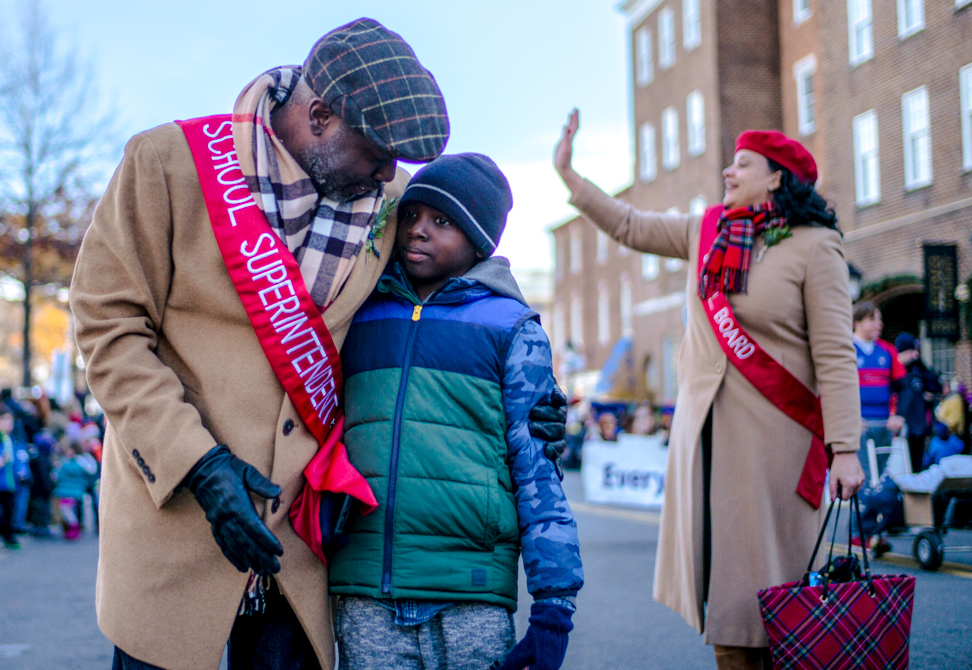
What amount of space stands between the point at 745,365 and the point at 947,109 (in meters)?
16.9

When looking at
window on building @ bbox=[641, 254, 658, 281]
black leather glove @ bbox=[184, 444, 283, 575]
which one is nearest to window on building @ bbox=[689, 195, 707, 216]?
window on building @ bbox=[641, 254, 658, 281]

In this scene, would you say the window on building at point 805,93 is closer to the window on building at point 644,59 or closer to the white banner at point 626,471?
the window on building at point 644,59

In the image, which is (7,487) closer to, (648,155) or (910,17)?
(910,17)

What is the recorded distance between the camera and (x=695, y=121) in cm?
2877

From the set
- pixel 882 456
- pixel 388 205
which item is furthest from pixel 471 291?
pixel 882 456

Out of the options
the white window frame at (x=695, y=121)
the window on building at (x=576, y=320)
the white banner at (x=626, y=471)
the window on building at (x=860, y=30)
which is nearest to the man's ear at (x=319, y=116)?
the white banner at (x=626, y=471)

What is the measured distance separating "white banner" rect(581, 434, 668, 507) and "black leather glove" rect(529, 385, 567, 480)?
10.5 metres

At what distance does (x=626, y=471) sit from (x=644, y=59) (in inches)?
910

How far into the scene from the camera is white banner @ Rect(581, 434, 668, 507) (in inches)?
496

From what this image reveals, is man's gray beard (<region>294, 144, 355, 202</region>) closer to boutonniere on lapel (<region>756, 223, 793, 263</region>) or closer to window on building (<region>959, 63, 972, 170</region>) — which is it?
boutonniere on lapel (<region>756, 223, 793, 263</region>)

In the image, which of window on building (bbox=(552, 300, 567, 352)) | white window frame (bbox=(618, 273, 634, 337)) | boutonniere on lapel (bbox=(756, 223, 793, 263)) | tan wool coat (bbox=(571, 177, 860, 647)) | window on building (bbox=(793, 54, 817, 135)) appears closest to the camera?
tan wool coat (bbox=(571, 177, 860, 647))

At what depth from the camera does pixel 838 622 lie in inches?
103

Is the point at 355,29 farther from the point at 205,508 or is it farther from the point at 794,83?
the point at 794,83

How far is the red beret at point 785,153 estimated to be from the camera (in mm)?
3193
